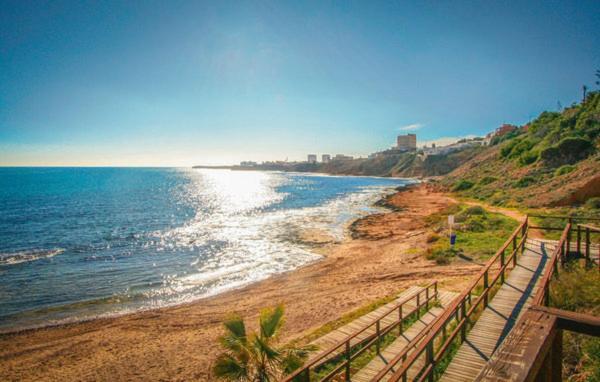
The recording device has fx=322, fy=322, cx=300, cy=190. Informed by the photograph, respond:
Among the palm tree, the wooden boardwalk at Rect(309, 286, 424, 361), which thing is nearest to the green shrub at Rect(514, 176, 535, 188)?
the wooden boardwalk at Rect(309, 286, 424, 361)

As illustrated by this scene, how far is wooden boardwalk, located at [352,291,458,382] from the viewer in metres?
7.99

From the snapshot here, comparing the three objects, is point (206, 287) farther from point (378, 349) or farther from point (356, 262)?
point (378, 349)

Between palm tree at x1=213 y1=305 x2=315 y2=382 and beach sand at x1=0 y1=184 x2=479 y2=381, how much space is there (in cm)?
517

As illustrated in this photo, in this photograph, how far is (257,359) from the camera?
281 inches

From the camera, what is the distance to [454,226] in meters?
28.1

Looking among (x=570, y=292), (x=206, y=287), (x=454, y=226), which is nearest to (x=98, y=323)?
(x=206, y=287)

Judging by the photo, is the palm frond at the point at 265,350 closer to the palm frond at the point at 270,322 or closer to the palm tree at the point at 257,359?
the palm tree at the point at 257,359

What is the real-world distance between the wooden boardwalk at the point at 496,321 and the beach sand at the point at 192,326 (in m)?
4.76

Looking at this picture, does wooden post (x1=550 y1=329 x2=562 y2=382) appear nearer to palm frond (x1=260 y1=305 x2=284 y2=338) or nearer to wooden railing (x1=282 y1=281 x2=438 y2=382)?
wooden railing (x1=282 y1=281 x2=438 y2=382)

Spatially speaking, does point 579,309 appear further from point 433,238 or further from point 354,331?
point 433,238

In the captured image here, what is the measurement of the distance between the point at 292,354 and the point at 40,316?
1658cm

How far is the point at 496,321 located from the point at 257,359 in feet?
18.8

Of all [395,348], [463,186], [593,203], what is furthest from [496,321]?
[463,186]

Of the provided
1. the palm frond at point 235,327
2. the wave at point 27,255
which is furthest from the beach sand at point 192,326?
the wave at point 27,255
